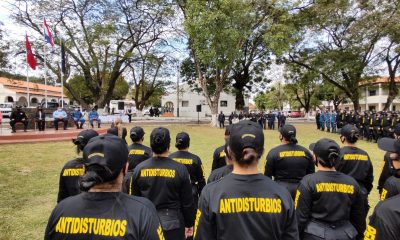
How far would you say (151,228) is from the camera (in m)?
2.01

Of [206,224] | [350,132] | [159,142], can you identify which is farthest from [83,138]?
[350,132]

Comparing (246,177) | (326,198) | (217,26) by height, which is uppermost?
(217,26)

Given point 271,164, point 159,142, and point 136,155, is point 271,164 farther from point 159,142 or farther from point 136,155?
point 136,155

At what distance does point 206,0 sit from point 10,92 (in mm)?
39939

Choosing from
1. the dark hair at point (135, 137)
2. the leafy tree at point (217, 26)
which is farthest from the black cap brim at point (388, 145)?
the leafy tree at point (217, 26)

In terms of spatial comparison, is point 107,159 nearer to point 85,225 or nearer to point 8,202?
point 85,225

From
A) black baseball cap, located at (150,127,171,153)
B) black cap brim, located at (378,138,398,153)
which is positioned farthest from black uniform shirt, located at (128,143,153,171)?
black cap brim, located at (378,138,398,153)

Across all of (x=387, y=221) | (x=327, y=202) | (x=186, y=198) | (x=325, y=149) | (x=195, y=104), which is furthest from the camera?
(x=195, y=104)

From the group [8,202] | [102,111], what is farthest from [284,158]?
[102,111]

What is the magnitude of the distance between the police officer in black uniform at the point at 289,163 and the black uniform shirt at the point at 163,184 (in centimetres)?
153

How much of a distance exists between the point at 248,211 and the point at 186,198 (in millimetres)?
1625

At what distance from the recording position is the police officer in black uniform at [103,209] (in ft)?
6.43

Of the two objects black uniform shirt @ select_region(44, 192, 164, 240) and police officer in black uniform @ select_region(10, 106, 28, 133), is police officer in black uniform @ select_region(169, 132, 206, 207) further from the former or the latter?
police officer in black uniform @ select_region(10, 106, 28, 133)

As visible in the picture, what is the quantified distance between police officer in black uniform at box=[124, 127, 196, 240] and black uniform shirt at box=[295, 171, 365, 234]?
1.24m
